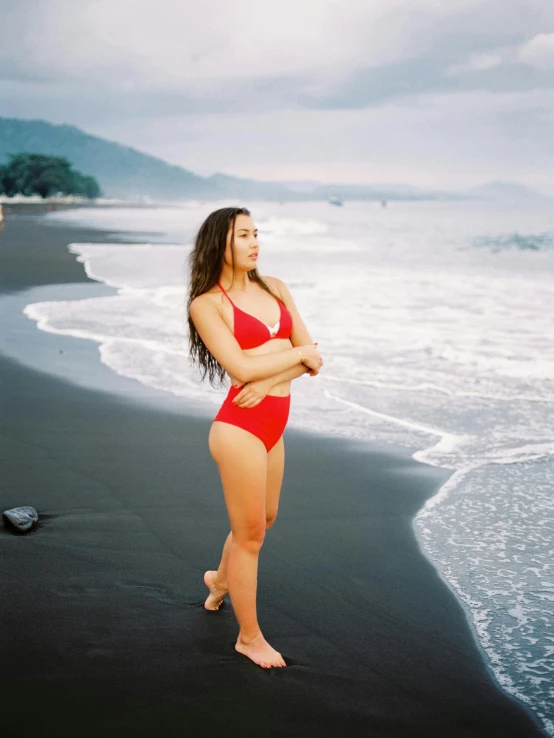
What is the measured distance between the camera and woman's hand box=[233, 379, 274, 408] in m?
3.09

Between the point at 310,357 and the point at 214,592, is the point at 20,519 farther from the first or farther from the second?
the point at 310,357

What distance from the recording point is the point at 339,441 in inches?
257

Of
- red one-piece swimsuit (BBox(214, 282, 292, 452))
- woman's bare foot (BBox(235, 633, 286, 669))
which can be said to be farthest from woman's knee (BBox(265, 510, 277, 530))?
woman's bare foot (BBox(235, 633, 286, 669))

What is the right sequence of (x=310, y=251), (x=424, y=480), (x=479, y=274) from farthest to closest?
(x=310, y=251), (x=479, y=274), (x=424, y=480)

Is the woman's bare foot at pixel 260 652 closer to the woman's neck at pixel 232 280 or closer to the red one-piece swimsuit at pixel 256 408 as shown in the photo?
the red one-piece swimsuit at pixel 256 408

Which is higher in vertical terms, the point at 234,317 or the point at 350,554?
the point at 234,317

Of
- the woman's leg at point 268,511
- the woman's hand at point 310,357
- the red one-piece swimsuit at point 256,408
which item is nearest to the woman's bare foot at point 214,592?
the woman's leg at point 268,511

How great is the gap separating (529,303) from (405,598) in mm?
13338

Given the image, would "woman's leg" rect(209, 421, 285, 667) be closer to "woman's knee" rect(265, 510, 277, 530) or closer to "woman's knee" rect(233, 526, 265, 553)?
"woman's knee" rect(233, 526, 265, 553)

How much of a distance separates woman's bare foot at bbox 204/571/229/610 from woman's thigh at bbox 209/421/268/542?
53cm

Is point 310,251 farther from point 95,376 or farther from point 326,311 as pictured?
point 95,376

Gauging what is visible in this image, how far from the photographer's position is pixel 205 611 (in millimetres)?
3621

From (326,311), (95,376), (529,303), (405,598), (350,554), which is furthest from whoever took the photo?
(529,303)

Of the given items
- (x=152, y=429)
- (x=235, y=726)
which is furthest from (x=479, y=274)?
(x=235, y=726)
